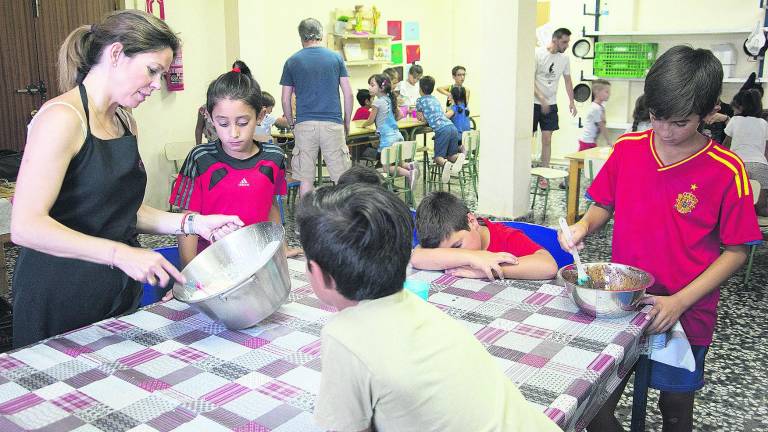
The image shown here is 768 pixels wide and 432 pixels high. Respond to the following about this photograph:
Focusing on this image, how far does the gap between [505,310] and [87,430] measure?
98cm

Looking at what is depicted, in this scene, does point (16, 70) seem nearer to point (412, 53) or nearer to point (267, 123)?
point (267, 123)

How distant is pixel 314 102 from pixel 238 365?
4038mm

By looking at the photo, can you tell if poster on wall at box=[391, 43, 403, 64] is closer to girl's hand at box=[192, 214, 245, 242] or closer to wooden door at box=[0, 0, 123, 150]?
wooden door at box=[0, 0, 123, 150]

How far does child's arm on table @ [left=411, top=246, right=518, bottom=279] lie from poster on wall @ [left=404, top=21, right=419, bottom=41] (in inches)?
279

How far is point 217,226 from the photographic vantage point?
1.76 m

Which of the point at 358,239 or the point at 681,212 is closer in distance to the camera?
the point at 358,239

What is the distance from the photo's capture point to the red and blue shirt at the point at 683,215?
167cm

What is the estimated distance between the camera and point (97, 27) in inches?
62.6

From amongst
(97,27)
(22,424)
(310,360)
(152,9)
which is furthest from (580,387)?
(152,9)

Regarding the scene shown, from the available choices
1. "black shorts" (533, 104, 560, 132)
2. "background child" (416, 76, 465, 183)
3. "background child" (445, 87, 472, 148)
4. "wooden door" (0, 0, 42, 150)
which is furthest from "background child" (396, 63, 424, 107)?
"wooden door" (0, 0, 42, 150)

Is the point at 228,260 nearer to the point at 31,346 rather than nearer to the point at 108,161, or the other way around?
the point at 108,161

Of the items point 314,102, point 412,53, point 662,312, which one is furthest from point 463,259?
point 412,53

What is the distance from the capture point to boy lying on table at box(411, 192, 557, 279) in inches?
74.8

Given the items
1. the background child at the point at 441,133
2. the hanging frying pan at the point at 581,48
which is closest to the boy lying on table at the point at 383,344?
the background child at the point at 441,133
